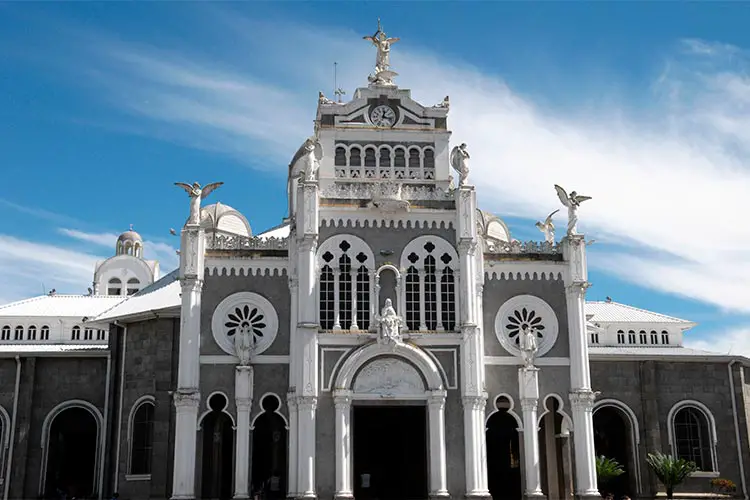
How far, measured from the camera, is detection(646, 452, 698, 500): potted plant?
155 feet

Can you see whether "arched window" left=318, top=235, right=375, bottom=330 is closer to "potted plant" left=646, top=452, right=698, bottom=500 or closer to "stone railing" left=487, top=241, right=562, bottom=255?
"stone railing" left=487, top=241, right=562, bottom=255

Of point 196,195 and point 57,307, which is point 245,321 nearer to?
point 196,195

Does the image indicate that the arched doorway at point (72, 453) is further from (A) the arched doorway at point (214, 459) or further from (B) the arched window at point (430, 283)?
(B) the arched window at point (430, 283)

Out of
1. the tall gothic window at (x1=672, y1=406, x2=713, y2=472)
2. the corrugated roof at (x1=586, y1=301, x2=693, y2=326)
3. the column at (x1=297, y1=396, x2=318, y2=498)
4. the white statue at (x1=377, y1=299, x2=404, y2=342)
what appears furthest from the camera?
the corrugated roof at (x1=586, y1=301, x2=693, y2=326)

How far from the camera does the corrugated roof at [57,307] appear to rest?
197ft

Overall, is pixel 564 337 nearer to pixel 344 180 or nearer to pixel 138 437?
pixel 344 180

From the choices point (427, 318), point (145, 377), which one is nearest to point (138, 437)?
point (145, 377)

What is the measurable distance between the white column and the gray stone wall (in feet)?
13.2

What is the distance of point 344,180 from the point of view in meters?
46.2

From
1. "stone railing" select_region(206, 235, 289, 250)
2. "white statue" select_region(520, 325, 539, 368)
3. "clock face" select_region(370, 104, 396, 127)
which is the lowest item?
"white statue" select_region(520, 325, 539, 368)

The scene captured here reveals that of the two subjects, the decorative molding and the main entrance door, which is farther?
the main entrance door

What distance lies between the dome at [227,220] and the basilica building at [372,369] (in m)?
6.77

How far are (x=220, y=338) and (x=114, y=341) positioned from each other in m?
10.5

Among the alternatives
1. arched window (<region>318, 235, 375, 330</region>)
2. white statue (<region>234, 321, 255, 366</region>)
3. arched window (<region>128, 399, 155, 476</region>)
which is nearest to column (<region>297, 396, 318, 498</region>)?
white statue (<region>234, 321, 255, 366</region>)
